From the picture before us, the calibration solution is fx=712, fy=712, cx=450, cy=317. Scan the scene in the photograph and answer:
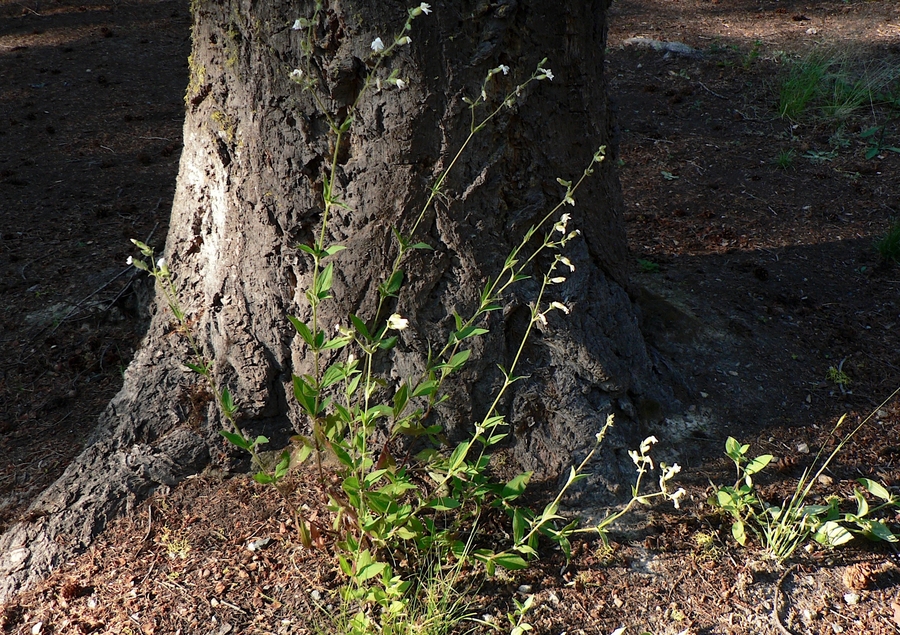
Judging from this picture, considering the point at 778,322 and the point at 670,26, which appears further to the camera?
the point at 670,26

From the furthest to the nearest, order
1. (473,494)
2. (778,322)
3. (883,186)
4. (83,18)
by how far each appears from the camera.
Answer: (83,18) < (883,186) < (778,322) < (473,494)

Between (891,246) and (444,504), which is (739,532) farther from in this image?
(891,246)

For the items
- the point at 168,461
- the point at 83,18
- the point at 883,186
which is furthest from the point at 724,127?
the point at 83,18

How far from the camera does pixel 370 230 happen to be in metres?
2.22

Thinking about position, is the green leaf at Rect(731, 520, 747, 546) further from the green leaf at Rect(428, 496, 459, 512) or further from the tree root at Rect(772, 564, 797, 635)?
the green leaf at Rect(428, 496, 459, 512)

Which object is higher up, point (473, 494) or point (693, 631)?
point (473, 494)

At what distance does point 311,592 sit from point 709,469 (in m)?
1.43

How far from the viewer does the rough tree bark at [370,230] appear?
2100 mm

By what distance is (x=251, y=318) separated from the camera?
2.41 m

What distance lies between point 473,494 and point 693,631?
75 centimetres

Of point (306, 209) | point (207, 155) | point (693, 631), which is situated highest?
point (207, 155)

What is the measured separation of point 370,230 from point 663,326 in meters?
1.44

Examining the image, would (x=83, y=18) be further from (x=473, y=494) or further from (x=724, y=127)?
(x=473, y=494)

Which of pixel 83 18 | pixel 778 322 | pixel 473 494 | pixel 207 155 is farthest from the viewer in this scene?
pixel 83 18
